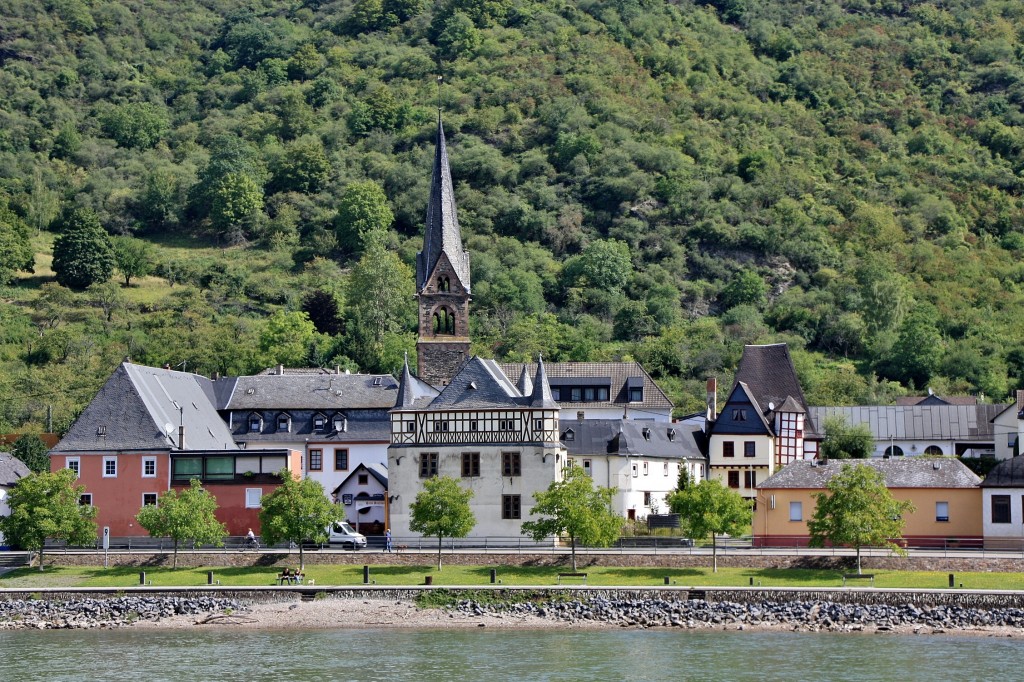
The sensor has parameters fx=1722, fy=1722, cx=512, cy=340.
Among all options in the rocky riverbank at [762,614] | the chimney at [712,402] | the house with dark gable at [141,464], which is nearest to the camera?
the rocky riverbank at [762,614]

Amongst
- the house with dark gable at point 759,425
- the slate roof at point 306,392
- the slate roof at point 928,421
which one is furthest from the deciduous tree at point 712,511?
the slate roof at point 928,421

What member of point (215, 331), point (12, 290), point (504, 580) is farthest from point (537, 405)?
point (12, 290)

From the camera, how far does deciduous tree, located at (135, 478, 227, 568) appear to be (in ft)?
242

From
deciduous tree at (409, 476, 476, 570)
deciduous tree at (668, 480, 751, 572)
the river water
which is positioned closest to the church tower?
deciduous tree at (409, 476, 476, 570)

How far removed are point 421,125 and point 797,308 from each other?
207ft

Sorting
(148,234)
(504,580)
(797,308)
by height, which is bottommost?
(504,580)

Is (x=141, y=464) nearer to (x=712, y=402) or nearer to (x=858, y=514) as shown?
(x=858, y=514)

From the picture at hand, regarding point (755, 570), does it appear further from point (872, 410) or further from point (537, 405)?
point (872, 410)

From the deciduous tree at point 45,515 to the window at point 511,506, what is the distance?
1833 cm

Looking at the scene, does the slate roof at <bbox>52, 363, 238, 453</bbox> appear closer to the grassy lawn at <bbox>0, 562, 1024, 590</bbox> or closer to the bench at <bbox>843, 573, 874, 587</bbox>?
the grassy lawn at <bbox>0, 562, 1024, 590</bbox>

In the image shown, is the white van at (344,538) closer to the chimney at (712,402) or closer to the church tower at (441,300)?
the church tower at (441,300)

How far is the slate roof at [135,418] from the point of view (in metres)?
82.6

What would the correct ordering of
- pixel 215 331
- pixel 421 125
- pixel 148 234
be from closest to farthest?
pixel 215 331 < pixel 148 234 < pixel 421 125

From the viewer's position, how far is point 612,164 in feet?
579
